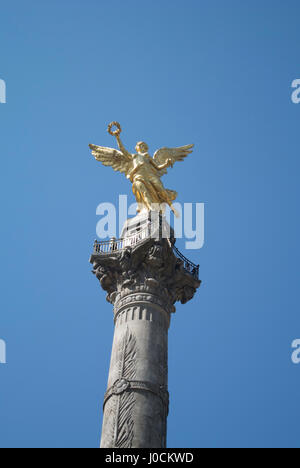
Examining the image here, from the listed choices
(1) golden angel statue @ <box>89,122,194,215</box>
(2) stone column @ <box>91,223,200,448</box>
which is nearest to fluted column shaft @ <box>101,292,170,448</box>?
(2) stone column @ <box>91,223,200,448</box>

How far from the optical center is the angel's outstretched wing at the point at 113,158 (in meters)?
32.4

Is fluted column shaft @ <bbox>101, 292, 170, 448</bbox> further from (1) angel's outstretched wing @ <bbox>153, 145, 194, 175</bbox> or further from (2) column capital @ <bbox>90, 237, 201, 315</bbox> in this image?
(1) angel's outstretched wing @ <bbox>153, 145, 194, 175</bbox>

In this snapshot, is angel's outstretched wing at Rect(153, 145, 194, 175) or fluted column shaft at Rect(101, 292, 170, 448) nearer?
fluted column shaft at Rect(101, 292, 170, 448)

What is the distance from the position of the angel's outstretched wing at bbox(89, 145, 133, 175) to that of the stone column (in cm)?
505

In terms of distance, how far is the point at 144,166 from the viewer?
31.7m

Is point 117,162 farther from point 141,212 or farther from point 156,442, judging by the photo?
point 156,442

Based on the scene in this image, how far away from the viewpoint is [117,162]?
32.6m

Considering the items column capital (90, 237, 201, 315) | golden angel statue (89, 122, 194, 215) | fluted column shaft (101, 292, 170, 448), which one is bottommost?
fluted column shaft (101, 292, 170, 448)

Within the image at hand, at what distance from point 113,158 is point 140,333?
9.78 metres

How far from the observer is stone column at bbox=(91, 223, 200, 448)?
2364cm

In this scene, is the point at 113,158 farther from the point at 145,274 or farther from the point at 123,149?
the point at 145,274

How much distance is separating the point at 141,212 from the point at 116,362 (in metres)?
7.50

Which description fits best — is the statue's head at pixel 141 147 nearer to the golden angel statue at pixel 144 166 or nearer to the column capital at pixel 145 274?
the golden angel statue at pixel 144 166
